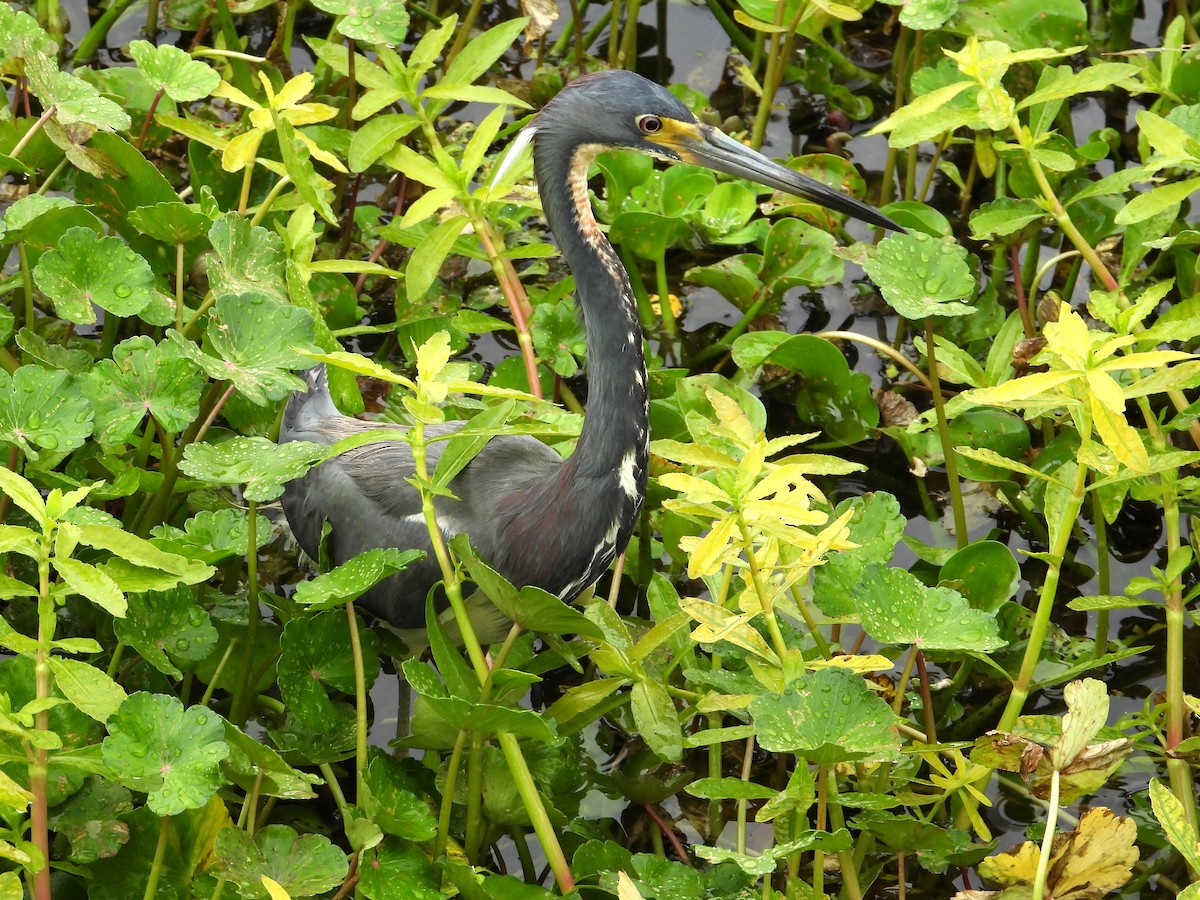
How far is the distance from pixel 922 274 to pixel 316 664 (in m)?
1.15

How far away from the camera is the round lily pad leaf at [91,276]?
232 cm

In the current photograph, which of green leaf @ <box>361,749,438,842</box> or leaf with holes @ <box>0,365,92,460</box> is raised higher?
leaf with holes @ <box>0,365,92,460</box>

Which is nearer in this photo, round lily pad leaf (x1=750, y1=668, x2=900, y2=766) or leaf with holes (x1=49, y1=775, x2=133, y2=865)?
round lily pad leaf (x1=750, y1=668, x2=900, y2=766)

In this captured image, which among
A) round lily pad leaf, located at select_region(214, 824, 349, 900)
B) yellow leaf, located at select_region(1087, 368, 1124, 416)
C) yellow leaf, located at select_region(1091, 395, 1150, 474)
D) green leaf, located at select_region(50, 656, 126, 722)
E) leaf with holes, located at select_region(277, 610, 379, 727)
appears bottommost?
round lily pad leaf, located at select_region(214, 824, 349, 900)

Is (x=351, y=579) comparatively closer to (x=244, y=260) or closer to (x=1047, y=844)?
(x=244, y=260)

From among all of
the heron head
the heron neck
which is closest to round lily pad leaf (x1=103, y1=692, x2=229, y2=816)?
the heron neck

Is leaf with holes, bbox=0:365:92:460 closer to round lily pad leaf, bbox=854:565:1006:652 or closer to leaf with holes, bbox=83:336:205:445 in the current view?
leaf with holes, bbox=83:336:205:445

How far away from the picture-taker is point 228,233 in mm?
2285

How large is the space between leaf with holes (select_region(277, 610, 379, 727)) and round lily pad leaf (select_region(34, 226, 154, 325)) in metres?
0.63

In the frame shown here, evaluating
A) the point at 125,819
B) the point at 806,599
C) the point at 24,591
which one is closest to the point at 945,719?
the point at 806,599

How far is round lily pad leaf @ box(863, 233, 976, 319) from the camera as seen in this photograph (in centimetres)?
228

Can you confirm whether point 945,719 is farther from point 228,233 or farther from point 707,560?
point 228,233

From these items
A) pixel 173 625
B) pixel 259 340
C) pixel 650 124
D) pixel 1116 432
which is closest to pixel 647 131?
pixel 650 124

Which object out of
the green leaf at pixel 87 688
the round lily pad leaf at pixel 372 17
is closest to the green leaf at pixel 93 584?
the green leaf at pixel 87 688
